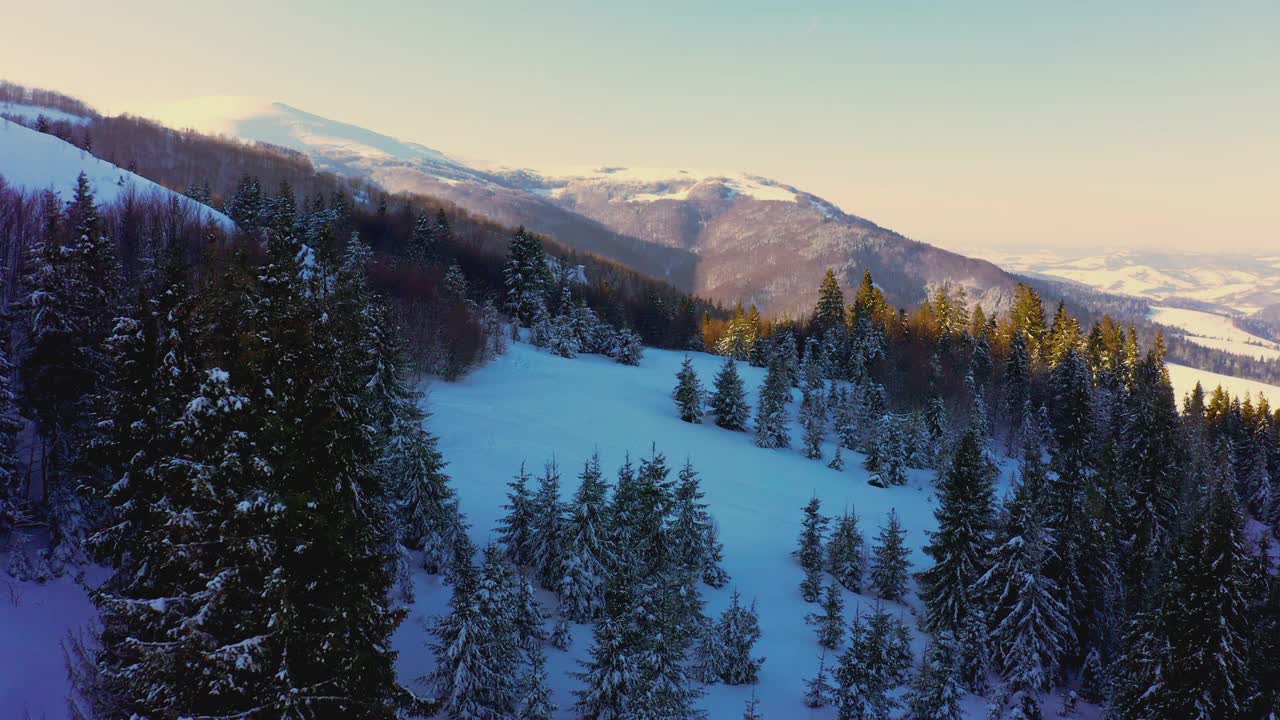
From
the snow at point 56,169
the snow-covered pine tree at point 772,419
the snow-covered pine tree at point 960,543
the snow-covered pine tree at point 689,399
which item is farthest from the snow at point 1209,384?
the snow at point 56,169

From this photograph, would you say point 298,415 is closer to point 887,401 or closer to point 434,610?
point 434,610

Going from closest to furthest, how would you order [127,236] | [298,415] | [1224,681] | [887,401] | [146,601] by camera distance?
[146,601]
[298,415]
[1224,681]
[127,236]
[887,401]

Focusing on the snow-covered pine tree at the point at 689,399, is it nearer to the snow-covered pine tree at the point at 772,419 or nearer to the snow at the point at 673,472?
the snow at the point at 673,472

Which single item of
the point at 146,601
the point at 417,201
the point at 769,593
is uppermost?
the point at 417,201

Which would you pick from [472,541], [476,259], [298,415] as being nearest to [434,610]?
[472,541]

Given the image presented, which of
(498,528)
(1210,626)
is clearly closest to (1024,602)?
(1210,626)
